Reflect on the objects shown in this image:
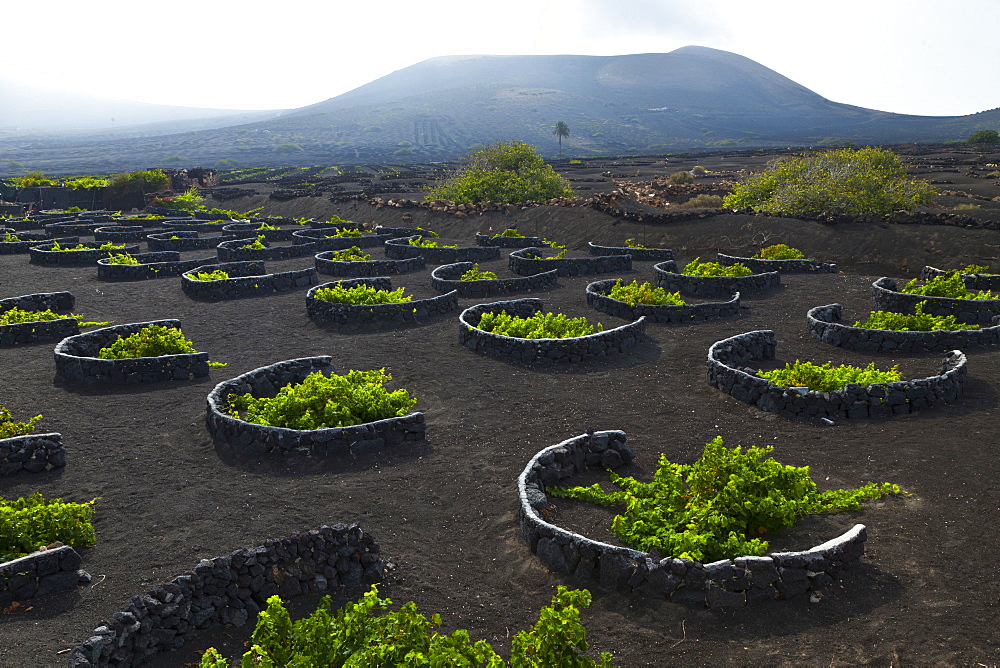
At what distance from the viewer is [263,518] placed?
34.5 ft

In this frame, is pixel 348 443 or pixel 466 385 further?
pixel 466 385

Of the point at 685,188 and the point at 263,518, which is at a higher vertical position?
the point at 685,188

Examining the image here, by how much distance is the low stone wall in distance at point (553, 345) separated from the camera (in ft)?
58.6

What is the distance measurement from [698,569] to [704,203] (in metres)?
44.7

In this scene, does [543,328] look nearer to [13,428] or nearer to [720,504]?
[720,504]

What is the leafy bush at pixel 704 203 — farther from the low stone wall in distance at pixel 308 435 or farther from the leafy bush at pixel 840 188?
the low stone wall in distance at pixel 308 435

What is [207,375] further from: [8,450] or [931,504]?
[931,504]

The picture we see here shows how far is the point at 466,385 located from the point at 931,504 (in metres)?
9.40

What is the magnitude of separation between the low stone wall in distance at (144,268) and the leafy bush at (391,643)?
2944cm

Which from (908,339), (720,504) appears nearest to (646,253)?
Answer: (908,339)

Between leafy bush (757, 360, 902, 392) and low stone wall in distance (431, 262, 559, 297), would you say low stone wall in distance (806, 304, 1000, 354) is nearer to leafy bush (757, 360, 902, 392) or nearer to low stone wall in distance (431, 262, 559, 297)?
leafy bush (757, 360, 902, 392)

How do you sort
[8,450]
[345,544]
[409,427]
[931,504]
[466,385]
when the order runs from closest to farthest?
[345,544]
[931,504]
[8,450]
[409,427]
[466,385]

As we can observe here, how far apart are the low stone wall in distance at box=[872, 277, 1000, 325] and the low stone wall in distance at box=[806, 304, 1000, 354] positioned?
226cm

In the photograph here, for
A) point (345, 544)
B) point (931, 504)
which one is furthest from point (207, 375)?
point (931, 504)
